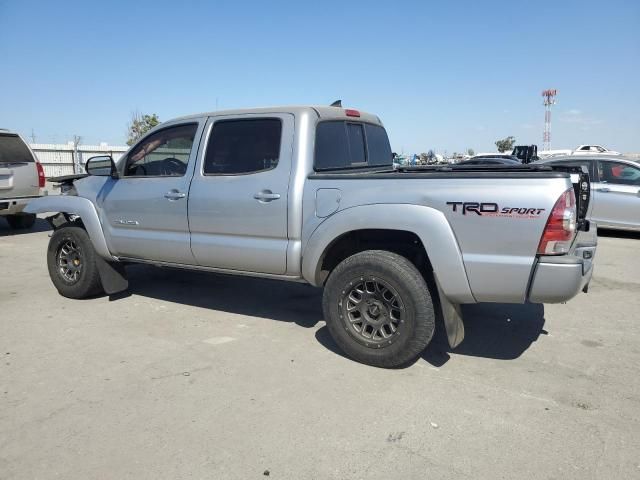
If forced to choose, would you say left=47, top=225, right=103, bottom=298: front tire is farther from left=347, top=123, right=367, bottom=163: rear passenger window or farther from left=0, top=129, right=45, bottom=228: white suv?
left=0, top=129, right=45, bottom=228: white suv

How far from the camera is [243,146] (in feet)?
14.6

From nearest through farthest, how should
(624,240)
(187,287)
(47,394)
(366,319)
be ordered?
(47,394) < (366,319) < (187,287) < (624,240)

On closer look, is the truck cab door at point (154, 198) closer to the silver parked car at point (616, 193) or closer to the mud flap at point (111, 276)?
the mud flap at point (111, 276)

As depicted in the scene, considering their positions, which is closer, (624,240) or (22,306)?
(22,306)

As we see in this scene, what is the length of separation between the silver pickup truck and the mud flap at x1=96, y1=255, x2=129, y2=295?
1 cm

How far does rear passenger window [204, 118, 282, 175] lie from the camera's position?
4.27m

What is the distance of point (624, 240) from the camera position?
31.9 ft

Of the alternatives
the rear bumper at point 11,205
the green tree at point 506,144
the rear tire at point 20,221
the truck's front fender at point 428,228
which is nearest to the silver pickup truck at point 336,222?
the truck's front fender at point 428,228

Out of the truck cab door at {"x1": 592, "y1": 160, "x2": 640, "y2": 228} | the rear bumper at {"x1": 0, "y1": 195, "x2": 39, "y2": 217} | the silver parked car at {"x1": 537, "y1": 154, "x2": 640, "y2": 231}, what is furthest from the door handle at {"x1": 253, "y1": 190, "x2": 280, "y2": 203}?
the truck cab door at {"x1": 592, "y1": 160, "x2": 640, "y2": 228}

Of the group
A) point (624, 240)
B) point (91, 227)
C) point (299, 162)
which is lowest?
point (624, 240)

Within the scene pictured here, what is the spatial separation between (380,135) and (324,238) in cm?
209

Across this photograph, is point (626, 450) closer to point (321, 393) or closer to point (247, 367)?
point (321, 393)

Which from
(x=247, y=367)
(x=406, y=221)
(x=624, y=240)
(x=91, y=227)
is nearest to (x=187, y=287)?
(x=91, y=227)

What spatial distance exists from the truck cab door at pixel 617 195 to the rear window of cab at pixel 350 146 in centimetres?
606
